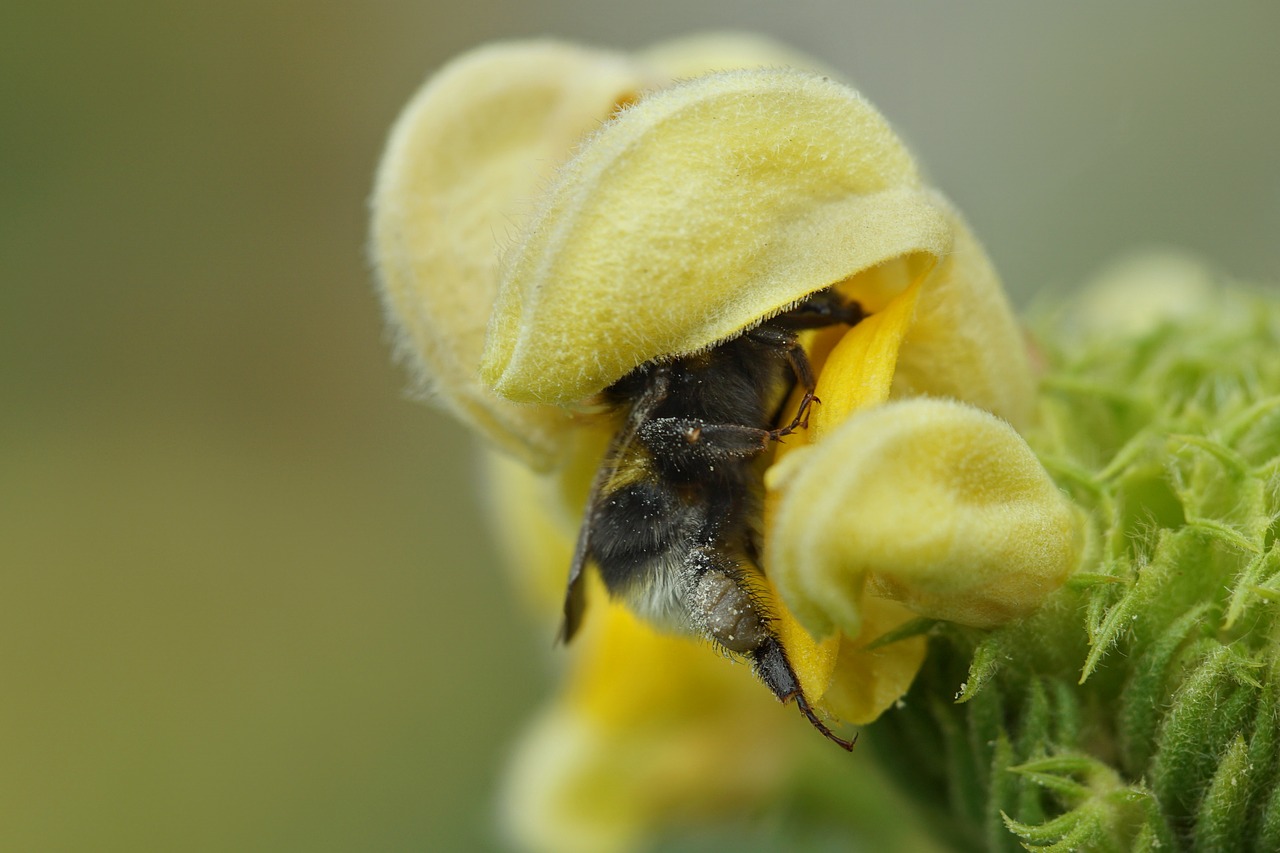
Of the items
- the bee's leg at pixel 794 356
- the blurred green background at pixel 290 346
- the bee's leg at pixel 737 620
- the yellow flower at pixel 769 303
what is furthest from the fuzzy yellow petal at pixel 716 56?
the blurred green background at pixel 290 346

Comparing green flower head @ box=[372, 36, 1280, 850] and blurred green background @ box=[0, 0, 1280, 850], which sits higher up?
green flower head @ box=[372, 36, 1280, 850]

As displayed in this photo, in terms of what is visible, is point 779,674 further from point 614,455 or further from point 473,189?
point 473,189

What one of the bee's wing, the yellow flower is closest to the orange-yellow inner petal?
the yellow flower

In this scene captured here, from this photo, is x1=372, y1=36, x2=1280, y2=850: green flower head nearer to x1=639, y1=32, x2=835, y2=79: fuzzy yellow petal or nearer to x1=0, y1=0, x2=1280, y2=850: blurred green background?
x1=639, y1=32, x2=835, y2=79: fuzzy yellow petal

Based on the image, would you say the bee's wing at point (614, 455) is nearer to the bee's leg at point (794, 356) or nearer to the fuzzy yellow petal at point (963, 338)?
the bee's leg at point (794, 356)

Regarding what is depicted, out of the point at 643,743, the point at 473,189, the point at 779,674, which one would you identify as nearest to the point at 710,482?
the point at 779,674

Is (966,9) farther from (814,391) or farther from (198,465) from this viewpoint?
(814,391)
